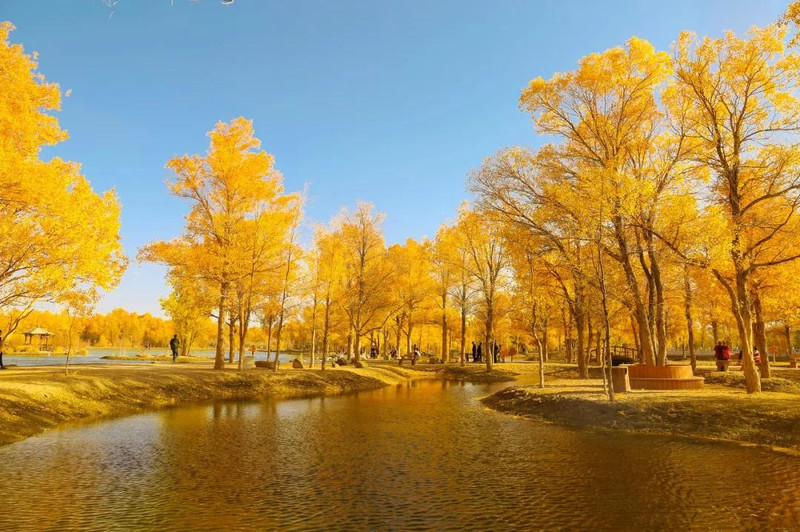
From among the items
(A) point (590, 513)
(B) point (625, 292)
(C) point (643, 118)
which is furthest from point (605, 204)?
(A) point (590, 513)

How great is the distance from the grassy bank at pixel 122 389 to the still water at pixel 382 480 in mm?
1737

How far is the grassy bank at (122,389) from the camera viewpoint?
1455cm

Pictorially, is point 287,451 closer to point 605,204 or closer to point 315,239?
point 605,204

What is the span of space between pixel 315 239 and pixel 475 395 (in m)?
15.0

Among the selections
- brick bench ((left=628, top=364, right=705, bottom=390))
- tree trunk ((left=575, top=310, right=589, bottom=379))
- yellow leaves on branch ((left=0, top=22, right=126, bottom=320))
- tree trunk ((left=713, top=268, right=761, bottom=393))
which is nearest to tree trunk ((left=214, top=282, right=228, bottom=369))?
yellow leaves on branch ((left=0, top=22, right=126, bottom=320))

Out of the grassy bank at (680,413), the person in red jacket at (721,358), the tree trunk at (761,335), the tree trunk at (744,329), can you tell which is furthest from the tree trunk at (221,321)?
the person in red jacket at (721,358)

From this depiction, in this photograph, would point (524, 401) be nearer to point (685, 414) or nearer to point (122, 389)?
point (685, 414)

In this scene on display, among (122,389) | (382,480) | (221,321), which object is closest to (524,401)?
(382,480)

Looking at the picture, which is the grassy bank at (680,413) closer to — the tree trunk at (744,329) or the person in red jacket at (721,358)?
the tree trunk at (744,329)

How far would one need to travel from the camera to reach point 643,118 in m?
21.9

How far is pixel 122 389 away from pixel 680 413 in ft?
66.2

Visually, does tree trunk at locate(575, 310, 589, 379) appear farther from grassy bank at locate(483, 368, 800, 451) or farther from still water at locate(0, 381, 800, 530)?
still water at locate(0, 381, 800, 530)

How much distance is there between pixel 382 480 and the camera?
909 centimetres

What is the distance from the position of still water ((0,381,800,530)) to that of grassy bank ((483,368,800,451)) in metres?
1.33
